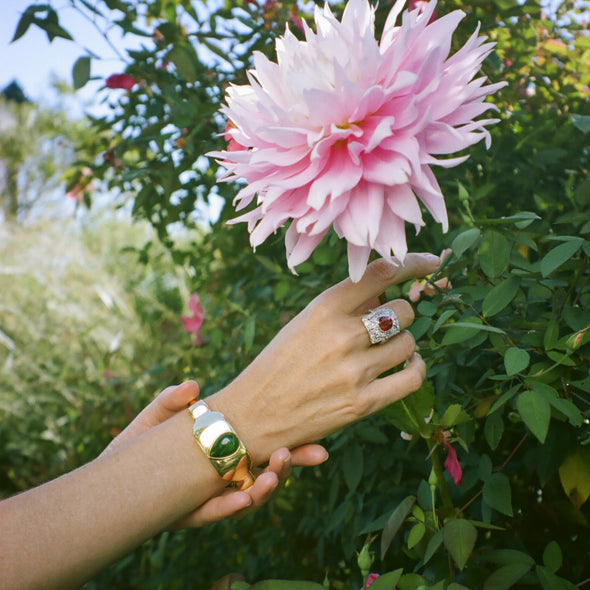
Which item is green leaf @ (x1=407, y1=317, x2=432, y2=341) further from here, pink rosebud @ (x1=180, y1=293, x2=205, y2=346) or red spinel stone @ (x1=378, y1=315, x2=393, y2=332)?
pink rosebud @ (x1=180, y1=293, x2=205, y2=346)

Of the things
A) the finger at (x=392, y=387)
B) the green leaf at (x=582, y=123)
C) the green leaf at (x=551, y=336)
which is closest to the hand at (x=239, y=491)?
the finger at (x=392, y=387)

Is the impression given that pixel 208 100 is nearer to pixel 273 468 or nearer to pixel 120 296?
pixel 273 468

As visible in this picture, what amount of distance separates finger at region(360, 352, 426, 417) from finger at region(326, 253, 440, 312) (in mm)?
100

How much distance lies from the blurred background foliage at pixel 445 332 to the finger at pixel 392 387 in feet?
0.13

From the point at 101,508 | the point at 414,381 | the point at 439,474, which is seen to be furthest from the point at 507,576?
the point at 101,508

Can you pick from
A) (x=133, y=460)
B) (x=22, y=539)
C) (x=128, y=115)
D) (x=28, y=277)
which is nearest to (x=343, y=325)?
(x=133, y=460)

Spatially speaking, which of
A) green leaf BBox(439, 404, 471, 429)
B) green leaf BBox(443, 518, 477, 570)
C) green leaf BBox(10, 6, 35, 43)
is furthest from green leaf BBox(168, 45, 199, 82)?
green leaf BBox(443, 518, 477, 570)

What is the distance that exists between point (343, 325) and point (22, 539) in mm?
482

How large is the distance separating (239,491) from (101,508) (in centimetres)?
18

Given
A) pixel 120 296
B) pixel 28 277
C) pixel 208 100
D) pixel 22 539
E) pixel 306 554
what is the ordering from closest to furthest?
pixel 22 539 < pixel 208 100 < pixel 306 554 < pixel 120 296 < pixel 28 277

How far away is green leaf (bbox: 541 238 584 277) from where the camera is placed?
2.23 ft

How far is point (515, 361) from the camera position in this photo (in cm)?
65

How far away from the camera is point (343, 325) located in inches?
28.7

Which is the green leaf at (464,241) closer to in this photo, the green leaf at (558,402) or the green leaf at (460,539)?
the green leaf at (558,402)
